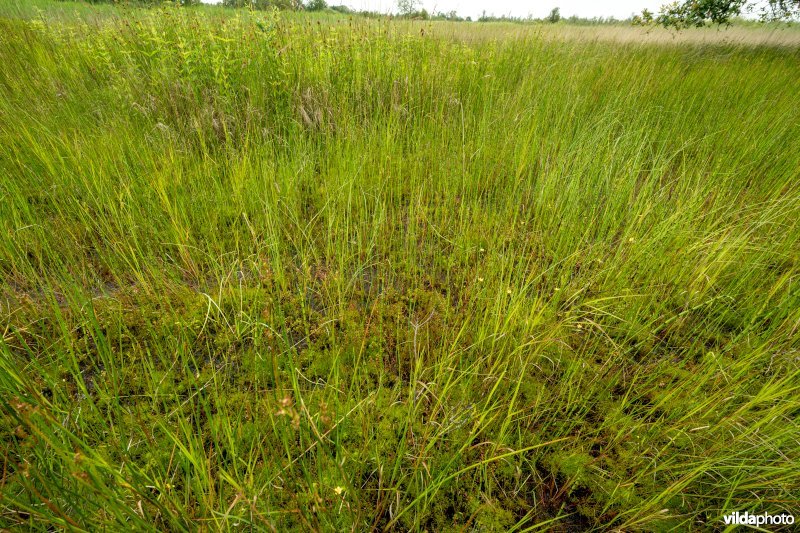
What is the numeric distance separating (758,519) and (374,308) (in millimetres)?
1547

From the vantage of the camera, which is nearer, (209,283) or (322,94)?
(209,283)

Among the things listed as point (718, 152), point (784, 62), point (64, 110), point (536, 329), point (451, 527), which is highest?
point (784, 62)

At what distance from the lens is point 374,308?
5.71 ft

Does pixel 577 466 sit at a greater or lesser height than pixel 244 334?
lesser

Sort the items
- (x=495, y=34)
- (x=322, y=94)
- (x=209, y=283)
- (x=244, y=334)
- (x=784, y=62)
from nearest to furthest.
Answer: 1. (x=244, y=334)
2. (x=209, y=283)
3. (x=322, y=94)
4. (x=784, y=62)
5. (x=495, y=34)

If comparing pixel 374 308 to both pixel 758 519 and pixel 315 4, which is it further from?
pixel 315 4

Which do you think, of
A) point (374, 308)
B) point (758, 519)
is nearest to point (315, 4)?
point (374, 308)

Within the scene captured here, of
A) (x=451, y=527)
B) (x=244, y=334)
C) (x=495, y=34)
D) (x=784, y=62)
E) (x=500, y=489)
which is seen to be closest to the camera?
(x=451, y=527)

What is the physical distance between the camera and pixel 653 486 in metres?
1.21

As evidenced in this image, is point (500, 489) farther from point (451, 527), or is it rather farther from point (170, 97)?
point (170, 97)

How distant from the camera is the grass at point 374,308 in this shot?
1124 millimetres

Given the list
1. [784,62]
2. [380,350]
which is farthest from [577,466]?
[784,62]

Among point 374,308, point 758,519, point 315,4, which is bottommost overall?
point 758,519

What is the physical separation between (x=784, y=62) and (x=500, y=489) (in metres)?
8.89
